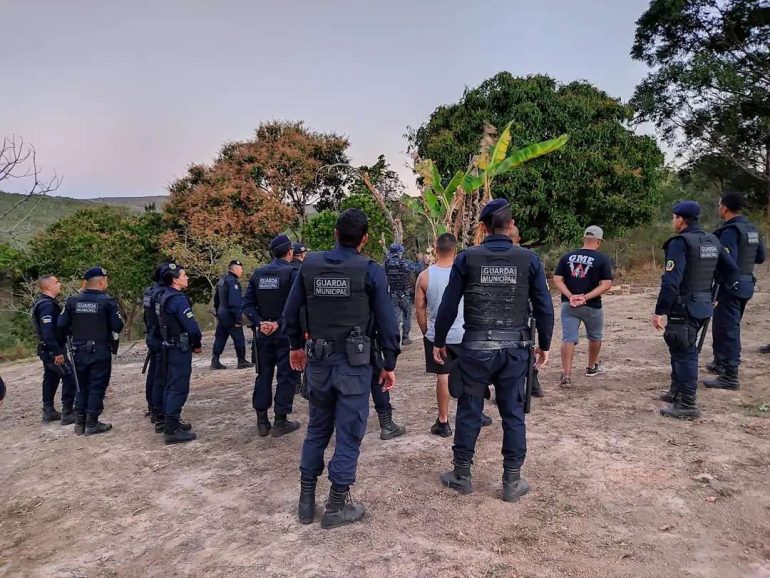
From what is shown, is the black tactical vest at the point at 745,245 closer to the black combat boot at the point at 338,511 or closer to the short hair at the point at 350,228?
the short hair at the point at 350,228

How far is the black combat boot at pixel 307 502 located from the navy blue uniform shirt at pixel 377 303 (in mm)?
959

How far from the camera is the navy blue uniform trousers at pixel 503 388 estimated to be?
3502 millimetres

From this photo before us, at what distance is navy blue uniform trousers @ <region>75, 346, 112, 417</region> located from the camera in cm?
550

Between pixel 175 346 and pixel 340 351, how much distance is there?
8.43 feet

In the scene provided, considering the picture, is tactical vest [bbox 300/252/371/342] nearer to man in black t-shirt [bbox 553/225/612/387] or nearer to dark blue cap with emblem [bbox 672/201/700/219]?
man in black t-shirt [bbox 553/225/612/387]

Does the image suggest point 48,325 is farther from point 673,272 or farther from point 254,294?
point 673,272

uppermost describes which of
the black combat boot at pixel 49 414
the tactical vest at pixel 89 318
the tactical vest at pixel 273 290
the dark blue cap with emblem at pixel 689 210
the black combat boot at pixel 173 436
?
the dark blue cap with emblem at pixel 689 210

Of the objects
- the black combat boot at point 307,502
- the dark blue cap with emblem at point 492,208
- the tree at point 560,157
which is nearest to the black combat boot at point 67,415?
the black combat boot at point 307,502

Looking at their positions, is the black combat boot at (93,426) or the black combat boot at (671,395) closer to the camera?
the black combat boot at (671,395)

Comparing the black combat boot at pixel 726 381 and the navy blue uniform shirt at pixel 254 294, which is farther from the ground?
the navy blue uniform shirt at pixel 254 294

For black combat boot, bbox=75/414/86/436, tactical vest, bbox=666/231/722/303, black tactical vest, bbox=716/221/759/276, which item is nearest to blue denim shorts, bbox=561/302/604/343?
tactical vest, bbox=666/231/722/303

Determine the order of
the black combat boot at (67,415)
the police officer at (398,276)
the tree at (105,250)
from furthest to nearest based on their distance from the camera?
the tree at (105,250), the police officer at (398,276), the black combat boot at (67,415)

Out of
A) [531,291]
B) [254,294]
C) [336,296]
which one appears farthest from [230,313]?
[531,291]

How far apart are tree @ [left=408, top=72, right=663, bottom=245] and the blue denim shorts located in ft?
33.1
